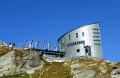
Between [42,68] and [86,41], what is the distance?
26149mm

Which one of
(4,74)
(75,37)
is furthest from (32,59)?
(75,37)

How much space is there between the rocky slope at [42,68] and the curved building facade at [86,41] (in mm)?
17202

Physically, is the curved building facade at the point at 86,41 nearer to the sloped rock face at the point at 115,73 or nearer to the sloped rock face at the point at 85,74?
the sloped rock face at the point at 85,74

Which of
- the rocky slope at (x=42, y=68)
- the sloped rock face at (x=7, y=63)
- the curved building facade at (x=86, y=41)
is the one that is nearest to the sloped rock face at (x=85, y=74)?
the rocky slope at (x=42, y=68)

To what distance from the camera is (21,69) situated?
45.4 metres

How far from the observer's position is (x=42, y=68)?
46.4m

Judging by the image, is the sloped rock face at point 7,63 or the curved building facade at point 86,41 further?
the curved building facade at point 86,41

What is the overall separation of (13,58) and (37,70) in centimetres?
729

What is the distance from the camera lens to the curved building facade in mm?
66250

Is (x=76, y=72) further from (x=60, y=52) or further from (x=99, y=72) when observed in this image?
(x=60, y=52)

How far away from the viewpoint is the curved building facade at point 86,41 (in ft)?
217

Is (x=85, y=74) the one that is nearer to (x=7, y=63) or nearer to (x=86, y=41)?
(x=7, y=63)

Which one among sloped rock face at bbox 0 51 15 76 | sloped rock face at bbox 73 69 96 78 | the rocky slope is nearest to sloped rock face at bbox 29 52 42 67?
the rocky slope

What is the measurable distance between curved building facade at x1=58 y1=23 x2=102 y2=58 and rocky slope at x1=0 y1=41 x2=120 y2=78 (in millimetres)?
17202
